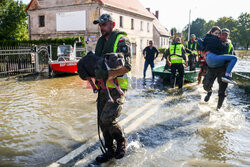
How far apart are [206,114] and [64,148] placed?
3.72 meters

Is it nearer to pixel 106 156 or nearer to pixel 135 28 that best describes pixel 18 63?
pixel 106 156

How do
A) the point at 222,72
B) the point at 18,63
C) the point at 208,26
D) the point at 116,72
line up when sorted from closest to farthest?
the point at 116,72
the point at 222,72
the point at 18,63
the point at 208,26

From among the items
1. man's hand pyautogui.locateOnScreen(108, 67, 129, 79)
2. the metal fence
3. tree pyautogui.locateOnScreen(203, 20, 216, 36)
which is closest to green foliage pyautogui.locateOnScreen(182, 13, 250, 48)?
tree pyautogui.locateOnScreen(203, 20, 216, 36)

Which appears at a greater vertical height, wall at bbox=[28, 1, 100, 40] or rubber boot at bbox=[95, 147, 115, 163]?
wall at bbox=[28, 1, 100, 40]

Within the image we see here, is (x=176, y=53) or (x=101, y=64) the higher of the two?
(x=176, y=53)

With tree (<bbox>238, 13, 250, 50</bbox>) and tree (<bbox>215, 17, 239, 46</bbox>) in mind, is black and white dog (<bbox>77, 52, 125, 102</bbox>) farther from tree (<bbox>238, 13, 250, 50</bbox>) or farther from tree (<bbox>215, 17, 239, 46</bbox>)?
tree (<bbox>238, 13, 250, 50</bbox>)

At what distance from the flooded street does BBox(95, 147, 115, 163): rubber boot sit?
0.58 ft

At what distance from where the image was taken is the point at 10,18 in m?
37.1

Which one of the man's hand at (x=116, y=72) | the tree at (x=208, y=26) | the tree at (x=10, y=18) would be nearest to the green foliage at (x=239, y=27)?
the tree at (x=208, y=26)

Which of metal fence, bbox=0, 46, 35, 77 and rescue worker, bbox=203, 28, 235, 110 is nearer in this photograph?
rescue worker, bbox=203, 28, 235, 110

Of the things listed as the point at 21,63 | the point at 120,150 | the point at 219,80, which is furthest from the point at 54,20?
the point at 120,150

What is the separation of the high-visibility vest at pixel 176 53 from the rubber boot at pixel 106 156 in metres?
5.83

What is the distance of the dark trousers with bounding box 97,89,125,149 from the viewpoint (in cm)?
331

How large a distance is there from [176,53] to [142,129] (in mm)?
4613
